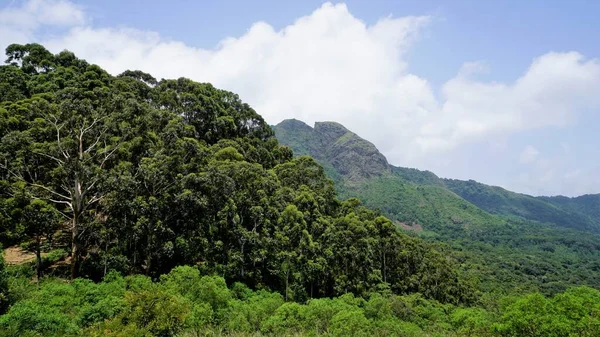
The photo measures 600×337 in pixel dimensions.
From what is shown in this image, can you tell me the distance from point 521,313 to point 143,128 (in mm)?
33629

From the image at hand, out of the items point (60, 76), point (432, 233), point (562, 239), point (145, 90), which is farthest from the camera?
point (562, 239)

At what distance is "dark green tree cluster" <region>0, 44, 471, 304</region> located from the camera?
27484 mm

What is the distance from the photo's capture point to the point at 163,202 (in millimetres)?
29297

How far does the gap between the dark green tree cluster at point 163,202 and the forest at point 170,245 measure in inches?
5.1

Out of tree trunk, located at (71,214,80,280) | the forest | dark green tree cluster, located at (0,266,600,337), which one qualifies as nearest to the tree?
the forest

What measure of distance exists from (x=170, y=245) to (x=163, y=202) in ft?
11.2

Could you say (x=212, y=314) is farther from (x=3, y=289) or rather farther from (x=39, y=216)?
(x=39, y=216)

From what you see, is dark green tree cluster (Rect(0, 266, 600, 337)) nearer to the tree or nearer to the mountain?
the tree

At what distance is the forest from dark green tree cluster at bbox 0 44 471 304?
13 cm

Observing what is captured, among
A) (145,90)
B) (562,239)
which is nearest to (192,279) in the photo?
(145,90)

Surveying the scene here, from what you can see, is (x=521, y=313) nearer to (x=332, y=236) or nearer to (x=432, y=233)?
(x=332, y=236)

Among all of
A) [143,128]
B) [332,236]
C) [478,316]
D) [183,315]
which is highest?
[143,128]

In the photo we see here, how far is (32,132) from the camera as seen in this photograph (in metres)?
29.2

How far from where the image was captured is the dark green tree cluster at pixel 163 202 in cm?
2748
